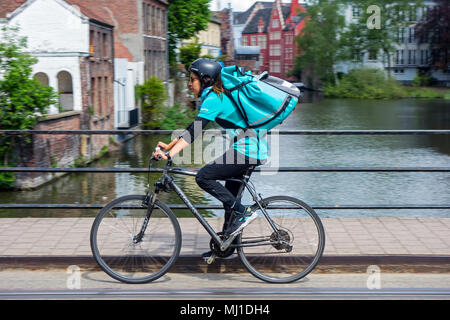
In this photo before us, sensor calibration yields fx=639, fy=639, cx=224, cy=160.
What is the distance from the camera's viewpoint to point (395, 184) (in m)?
20.7

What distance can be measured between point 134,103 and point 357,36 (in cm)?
5282

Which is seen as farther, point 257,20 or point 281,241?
point 257,20

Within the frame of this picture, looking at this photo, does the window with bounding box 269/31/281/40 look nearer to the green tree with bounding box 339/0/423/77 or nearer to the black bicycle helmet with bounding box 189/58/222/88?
the green tree with bounding box 339/0/423/77

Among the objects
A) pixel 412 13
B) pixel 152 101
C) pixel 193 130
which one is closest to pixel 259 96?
pixel 193 130

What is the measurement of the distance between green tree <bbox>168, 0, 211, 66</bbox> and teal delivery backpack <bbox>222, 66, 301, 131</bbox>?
44.3 m

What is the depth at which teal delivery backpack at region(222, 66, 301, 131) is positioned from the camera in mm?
4684

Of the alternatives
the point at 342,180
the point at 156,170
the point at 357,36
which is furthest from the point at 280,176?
the point at 357,36

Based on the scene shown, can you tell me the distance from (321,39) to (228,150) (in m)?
78.0

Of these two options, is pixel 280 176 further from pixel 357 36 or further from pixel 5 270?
pixel 357 36

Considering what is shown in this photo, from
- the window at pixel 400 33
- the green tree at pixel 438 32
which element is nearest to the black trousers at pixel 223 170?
the green tree at pixel 438 32

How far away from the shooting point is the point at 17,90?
59.1ft

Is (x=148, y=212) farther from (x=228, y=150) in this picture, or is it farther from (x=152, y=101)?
(x=152, y=101)

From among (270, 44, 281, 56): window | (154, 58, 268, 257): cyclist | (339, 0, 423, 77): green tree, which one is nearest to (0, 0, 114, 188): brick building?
(154, 58, 268, 257): cyclist

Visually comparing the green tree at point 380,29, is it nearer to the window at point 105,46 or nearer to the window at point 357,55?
the window at point 357,55
